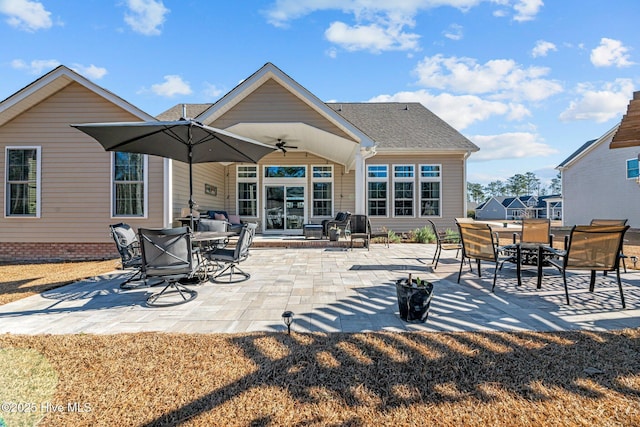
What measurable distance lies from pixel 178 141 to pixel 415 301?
4579mm

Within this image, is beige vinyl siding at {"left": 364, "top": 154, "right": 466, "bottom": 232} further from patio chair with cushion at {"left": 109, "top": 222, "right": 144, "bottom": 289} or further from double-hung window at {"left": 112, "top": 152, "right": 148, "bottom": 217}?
patio chair with cushion at {"left": 109, "top": 222, "right": 144, "bottom": 289}

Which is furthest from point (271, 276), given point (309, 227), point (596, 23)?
point (596, 23)

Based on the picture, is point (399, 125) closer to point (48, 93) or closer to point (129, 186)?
point (129, 186)

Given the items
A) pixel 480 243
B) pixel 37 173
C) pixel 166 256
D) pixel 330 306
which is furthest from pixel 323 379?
pixel 37 173

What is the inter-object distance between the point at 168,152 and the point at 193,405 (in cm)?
474

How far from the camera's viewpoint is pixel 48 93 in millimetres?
7758

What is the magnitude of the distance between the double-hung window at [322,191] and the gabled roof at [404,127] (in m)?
2.41

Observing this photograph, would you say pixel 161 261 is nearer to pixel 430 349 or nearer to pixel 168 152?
pixel 168 152

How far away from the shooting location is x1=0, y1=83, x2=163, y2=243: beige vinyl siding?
791cm

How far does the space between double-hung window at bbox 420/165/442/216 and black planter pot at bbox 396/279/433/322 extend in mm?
9631

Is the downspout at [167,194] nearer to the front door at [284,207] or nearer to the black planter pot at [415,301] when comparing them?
the front door at [284,207]

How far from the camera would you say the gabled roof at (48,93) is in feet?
24.1

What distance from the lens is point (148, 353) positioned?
2.44 metres

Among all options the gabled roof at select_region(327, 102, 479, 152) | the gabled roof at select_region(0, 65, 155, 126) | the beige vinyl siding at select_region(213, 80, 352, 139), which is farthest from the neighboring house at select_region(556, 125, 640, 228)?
Result: the gabled roof at select_region(0, 65, 155, 126)
